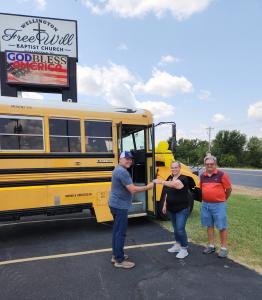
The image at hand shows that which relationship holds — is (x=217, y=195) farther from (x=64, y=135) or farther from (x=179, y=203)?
(x=64, y=135)

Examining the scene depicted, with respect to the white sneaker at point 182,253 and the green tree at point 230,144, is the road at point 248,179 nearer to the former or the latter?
the white sneaker at point 182,253

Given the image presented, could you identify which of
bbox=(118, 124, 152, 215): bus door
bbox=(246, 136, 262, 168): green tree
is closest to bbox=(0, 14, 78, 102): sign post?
bbox=(118, 124, 152, 215): bus door

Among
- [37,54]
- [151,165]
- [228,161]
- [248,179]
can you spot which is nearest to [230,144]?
[228,161]

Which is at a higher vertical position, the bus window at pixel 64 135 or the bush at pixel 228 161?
the bus window at pixel 64 135

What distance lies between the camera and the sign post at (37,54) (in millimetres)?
11195

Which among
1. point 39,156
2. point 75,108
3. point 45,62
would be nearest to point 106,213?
point 39,156

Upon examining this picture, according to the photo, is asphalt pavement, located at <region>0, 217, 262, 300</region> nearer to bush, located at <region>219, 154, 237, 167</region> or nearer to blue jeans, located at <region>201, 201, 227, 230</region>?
blue jeans, located at <region>201, 201, 227, 230</region>

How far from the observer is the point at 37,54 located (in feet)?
37.7

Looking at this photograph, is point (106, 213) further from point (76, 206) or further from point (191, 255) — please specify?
point (191, 255)

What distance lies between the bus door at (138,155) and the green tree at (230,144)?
1909 inches

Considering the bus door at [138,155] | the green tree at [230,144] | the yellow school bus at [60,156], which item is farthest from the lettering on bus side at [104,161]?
the green tree at [230,144]

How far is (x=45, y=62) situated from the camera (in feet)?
38.0

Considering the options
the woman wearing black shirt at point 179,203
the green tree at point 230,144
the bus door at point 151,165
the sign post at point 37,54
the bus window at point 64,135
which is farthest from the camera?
the green tree at point 230,144

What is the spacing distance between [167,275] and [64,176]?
2.88 m
